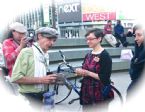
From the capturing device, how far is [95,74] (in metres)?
3.13

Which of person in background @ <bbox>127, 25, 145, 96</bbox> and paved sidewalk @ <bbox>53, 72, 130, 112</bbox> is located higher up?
person in background @ <bbox>127, 25, 145, 96</bbox>

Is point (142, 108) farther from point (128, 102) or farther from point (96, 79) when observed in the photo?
point (96, 79)

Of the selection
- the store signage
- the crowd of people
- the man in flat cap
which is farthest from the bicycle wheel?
the store signage

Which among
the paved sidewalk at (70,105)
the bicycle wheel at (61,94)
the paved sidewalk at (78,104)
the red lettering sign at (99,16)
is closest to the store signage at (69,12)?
the red lettering sign at (99,16)

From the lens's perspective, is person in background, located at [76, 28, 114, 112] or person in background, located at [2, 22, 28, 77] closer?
person in background, located at [76, 28, 114, 112]

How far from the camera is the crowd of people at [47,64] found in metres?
2.76

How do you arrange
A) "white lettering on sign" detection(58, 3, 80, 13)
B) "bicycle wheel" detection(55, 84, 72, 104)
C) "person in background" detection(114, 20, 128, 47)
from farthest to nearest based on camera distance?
"white lettering on sign" detection(58, 3, 80, 13) < "person in background" detection(114, 20, 128, 47) < "bicycle wheel" detection(55, 84, 72, 104)

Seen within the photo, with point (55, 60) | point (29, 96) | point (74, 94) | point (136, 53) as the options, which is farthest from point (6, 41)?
point (55, 60)

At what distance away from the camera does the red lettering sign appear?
16781mm

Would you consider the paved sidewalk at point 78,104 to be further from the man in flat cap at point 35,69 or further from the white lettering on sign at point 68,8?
the white lettering on sign at point 68,8

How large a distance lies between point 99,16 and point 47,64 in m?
14.7

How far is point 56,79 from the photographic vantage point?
2.85 meters

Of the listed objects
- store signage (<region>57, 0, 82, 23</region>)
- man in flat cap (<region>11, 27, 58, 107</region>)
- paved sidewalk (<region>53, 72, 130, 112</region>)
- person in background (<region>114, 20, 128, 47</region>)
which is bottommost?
paved sidewalk (<region>53, 72, 130, 112</region>)

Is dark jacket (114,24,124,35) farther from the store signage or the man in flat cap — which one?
the man in flat cap
